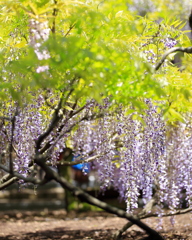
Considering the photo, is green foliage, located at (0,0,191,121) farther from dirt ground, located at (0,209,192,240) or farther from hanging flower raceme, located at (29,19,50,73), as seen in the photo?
dirt ground, located at (0,209,192,240)

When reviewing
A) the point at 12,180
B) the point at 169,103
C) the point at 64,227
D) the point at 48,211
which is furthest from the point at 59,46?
the point at 48,211

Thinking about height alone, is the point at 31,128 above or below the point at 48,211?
above

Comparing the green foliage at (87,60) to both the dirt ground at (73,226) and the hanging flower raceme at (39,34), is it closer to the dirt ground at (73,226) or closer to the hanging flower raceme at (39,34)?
the hanging flower raceme at (39,34)

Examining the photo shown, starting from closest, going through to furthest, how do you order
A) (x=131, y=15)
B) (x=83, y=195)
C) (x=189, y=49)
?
(x=83, y=195) < (x=189, y=49) < (x=131, y=15)

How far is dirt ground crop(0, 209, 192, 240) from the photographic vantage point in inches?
310

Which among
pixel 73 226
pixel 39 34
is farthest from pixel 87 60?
pixel 73 226

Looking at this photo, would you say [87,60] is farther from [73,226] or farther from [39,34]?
[73,226]

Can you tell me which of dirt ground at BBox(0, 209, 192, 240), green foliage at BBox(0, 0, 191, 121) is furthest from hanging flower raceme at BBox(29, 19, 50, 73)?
dirt ground at BBox(0, 209, 192, 240)

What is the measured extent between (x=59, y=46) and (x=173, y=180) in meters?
4.62

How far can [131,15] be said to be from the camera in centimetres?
575

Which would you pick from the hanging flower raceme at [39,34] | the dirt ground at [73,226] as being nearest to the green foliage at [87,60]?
the hanging flower raceme at [39,34]

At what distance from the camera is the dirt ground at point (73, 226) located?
7.88 metres

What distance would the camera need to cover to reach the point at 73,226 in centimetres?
967

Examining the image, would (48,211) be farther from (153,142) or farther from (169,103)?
(169,103)
